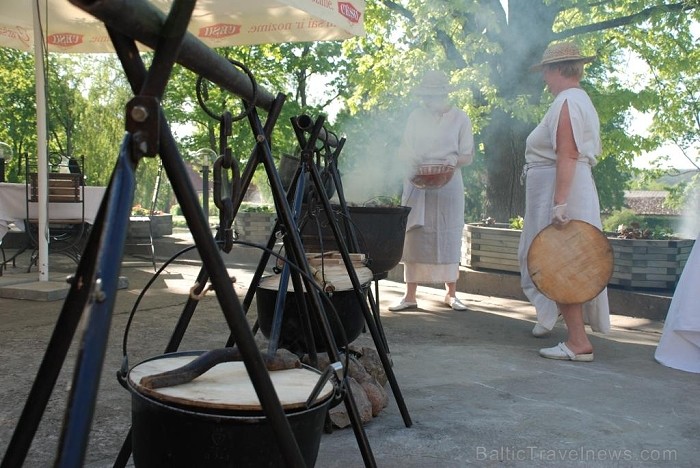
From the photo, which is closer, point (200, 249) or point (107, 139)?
point (200, 249)

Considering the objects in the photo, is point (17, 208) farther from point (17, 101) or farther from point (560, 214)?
point (17, 101)

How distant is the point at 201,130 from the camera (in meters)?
19.2

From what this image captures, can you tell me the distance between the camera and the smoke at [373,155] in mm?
10539

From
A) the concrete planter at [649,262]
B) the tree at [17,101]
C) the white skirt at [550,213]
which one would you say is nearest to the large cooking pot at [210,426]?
the white skirt at [550,213]

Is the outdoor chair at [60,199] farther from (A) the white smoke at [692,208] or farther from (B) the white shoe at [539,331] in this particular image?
(A) the white smoke at [692,208]

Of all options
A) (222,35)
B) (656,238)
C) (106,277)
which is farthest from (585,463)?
(222,35)

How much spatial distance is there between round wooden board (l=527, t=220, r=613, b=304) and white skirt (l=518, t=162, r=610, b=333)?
0.17 m

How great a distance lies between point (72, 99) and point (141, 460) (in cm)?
2318

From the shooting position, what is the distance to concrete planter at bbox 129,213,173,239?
10094 mm

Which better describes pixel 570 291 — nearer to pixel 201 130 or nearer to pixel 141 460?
pixel 141 460

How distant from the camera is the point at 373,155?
15727 mm

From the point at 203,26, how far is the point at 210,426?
22.2 ft

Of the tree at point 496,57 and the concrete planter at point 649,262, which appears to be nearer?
the concrete planter at point 649,262

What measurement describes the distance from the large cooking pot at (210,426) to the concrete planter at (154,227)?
887cm
